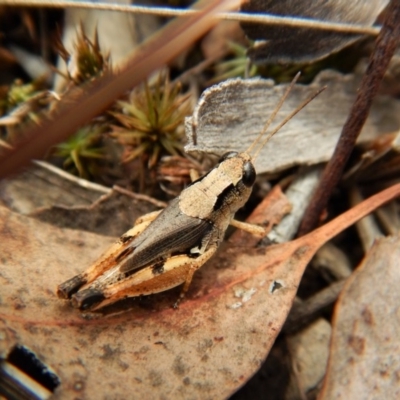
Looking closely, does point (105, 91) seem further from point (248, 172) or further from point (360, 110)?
point (360, 110)

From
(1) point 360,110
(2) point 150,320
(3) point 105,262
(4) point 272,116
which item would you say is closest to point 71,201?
(3) point 105,262

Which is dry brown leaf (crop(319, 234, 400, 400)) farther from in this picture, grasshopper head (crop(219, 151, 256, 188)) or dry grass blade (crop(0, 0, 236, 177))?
dry grass blade (crop(0, 0, 236, 177))

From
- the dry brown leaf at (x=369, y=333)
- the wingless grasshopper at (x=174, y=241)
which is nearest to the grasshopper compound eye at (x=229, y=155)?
the wingless grasshopper at (x=174, y=241)

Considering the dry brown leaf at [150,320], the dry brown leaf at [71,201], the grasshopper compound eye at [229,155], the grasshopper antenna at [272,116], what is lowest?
the dry brown leaf at [150,320]

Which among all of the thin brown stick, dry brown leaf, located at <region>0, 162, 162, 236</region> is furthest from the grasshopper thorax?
the thin brown stick

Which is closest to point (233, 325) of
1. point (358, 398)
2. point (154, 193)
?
point (358, 398)

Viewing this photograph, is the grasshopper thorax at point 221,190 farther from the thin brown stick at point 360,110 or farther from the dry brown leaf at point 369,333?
the dry brown leaf at point 369,333

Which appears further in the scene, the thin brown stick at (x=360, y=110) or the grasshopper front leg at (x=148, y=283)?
the thin brown stick at (x=360, y=110)
